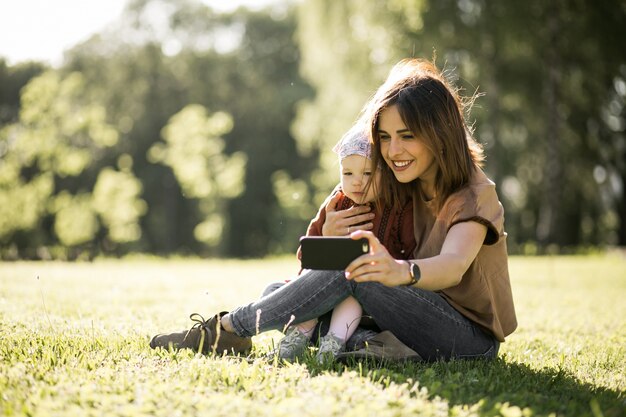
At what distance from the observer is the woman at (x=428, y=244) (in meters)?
3.03

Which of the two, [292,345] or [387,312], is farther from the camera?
[292,345]

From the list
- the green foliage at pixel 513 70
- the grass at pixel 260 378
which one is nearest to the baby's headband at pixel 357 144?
the grass at pixel 260 378

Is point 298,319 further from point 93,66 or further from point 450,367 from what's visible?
point 93,66

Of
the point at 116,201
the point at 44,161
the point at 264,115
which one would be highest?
the point at 264,115

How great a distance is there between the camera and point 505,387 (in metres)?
2.85

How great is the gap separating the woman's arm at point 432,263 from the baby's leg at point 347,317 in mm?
594

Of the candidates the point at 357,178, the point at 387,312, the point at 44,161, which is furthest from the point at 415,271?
the point at 44,161

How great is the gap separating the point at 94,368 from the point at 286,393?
1003 mm

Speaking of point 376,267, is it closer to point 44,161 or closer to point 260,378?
point 260,378

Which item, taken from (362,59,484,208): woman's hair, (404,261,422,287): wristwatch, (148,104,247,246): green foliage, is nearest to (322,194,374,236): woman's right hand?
(362,59,484,208): woman's hair

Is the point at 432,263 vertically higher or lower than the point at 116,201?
higher

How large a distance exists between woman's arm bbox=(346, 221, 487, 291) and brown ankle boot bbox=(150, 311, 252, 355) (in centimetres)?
107

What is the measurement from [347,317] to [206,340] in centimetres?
80

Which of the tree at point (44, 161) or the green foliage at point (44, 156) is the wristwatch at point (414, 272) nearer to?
the tree at point (44, 161)
